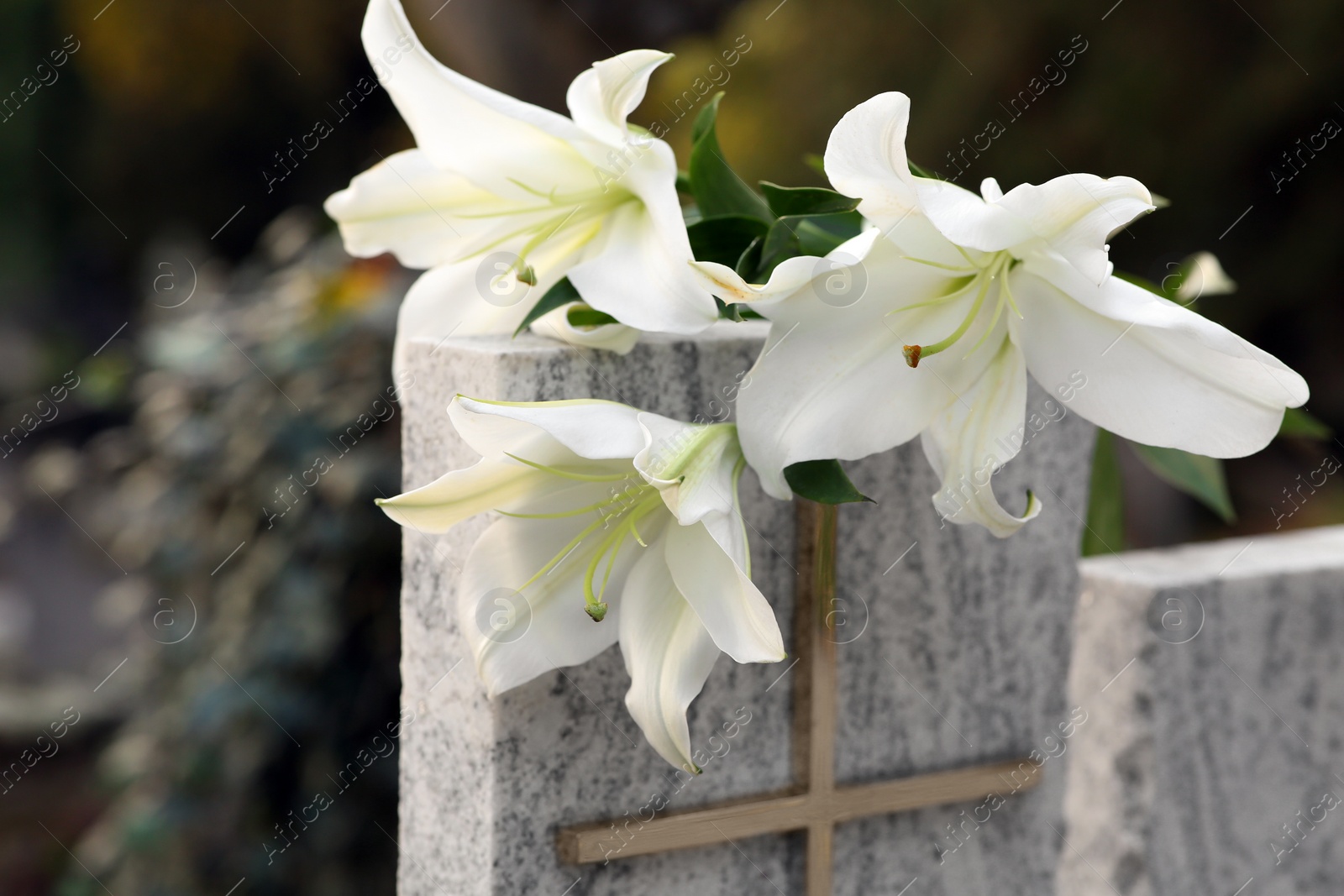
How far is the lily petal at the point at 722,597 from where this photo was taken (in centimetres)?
49

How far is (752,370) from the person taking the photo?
20.9 inches

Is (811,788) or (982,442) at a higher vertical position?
(982,442)

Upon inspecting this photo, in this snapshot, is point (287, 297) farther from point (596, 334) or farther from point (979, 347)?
point (979, 347)

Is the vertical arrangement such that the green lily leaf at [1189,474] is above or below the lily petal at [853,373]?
below

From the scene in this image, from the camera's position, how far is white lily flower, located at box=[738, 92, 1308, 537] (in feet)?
1.64

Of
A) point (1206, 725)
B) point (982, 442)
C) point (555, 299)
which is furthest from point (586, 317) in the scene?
point (1206, 725)

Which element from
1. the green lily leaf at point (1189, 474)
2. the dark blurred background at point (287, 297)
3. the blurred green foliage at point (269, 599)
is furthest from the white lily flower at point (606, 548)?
the blurred green foliage at point (269, 599)

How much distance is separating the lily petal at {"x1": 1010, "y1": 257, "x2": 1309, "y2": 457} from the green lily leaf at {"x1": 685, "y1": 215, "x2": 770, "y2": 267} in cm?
16

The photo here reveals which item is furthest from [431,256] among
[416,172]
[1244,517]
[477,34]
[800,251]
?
[1244,517]

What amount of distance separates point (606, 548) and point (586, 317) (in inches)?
5.5

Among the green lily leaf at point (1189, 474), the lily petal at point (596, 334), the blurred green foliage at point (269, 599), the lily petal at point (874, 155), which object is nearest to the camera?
the lily petal at point (874, 155)

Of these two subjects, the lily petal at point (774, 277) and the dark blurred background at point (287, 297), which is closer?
the lily petal at point (774, 277)

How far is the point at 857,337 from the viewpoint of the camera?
1.82ft

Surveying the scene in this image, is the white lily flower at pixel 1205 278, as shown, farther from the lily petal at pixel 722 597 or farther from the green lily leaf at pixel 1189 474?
the lily petal at pixel 722 597
